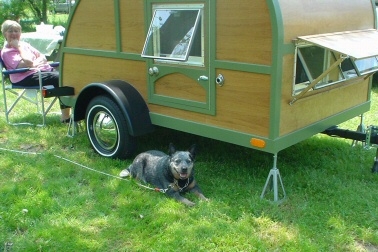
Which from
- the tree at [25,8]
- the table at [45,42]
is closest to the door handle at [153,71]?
the table at [45,42]

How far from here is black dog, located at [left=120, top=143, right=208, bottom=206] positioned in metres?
4.07

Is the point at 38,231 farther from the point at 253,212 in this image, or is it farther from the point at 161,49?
the point at 161,49

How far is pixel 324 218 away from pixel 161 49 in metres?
2.20

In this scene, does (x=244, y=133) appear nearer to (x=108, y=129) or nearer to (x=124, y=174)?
(x=124, y=174)

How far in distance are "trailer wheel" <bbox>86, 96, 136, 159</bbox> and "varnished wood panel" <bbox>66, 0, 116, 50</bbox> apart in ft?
2.16

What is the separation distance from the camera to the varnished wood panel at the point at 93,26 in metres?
5.00

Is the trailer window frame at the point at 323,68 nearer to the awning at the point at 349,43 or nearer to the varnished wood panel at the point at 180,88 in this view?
the awning at the point at 349,43

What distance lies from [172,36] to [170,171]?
1.30 m

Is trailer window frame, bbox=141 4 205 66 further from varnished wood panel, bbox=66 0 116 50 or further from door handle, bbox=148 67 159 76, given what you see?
varnished wood panel, bbox=66 0 116 50

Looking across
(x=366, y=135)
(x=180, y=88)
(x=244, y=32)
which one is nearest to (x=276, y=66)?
(x=244, y=32)

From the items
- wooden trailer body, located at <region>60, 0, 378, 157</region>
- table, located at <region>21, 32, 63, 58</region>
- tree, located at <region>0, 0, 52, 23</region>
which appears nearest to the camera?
wooden trailer body, located at <region>60, 0, 378, 157</region>

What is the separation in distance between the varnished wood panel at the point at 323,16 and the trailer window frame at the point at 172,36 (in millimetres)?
810

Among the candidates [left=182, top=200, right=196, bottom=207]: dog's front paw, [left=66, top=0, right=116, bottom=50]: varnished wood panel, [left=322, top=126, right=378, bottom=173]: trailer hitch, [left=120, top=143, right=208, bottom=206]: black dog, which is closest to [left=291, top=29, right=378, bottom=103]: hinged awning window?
[left=322, top=126, right=378, bottom=173]: trailer hitch

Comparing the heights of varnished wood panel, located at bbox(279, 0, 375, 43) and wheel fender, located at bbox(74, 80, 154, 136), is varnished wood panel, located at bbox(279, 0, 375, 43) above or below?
above
